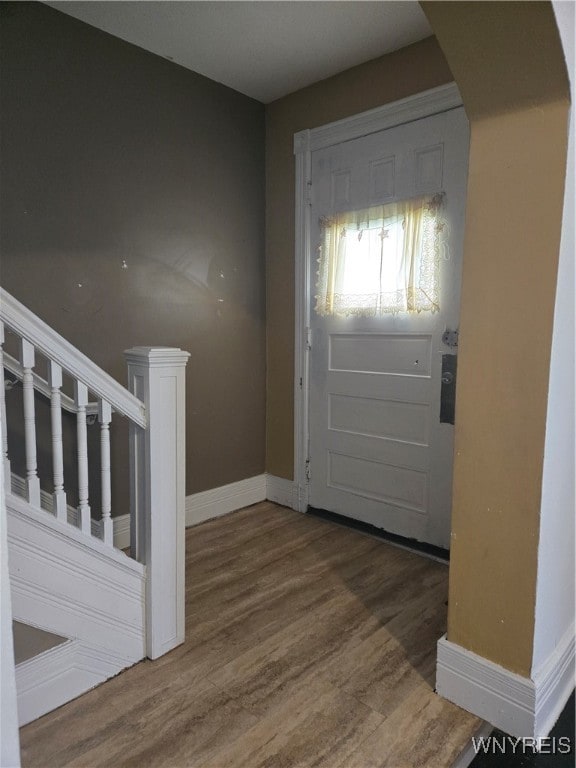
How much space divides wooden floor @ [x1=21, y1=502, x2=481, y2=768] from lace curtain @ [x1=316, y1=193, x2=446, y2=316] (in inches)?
57.8

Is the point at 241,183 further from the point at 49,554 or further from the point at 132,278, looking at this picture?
the point at 49,554

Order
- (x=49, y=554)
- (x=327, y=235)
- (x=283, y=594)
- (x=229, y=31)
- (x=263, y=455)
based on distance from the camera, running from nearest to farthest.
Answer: (x=49, y=554)
(x=283, y=594)
(x=229, y=31)
(x=327, y=235)
(x=263, y=455)

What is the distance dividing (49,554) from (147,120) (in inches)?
93.3

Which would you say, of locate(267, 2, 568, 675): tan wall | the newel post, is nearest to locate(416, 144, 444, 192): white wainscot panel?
locate(267, 2, 568, 675): tan wall

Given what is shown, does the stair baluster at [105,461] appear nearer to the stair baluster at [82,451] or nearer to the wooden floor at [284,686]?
the stair baluster at [82,451]

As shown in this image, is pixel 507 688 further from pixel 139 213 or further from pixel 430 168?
pixel 139 213

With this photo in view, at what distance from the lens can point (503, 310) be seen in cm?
146

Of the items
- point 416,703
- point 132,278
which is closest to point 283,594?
point 416,703

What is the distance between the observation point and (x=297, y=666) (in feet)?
5.95

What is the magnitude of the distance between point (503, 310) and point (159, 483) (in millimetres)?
1294

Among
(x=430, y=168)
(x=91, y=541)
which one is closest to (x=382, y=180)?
(x=430, y=168)

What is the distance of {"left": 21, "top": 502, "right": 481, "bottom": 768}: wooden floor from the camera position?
1.45 metres

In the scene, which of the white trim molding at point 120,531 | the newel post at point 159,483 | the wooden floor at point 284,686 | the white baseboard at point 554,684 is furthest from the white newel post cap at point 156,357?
the white baseboard at point 554,684

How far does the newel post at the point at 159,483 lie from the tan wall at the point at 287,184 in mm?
1615
